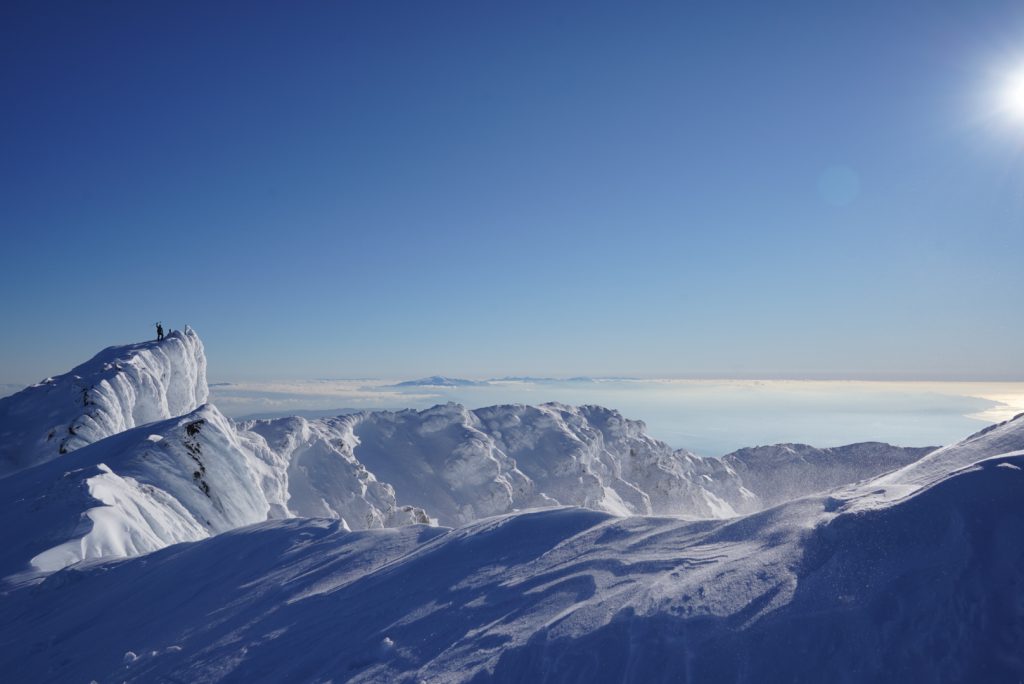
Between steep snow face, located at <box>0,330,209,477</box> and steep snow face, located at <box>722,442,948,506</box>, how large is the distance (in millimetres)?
115737

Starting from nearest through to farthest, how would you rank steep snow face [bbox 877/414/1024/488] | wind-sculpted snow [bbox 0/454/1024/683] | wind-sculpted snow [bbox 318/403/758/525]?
wind-sculpted snow [bbox 0/454/1024/683] → steep snow face [bbox 877/414/1024/488] → wind-sculpted snow [bbox 318/403/758/525]

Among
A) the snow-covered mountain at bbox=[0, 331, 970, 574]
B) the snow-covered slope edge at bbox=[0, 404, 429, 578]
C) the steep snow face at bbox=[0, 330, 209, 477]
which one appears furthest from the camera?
the steep snow face at bbox=[0, 330, 209, 477]

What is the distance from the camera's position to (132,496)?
19.8 metres

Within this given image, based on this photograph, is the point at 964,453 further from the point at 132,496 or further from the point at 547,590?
the point at 132,496

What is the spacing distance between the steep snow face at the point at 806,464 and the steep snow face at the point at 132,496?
116852 millimetres

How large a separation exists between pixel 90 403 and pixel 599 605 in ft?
121

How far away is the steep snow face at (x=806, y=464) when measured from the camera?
11081 centimetres

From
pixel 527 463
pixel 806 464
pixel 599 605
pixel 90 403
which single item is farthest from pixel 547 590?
pixel 806 464

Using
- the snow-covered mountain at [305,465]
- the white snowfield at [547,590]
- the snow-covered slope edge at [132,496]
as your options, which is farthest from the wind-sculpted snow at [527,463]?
the white snowfield at [547,590]

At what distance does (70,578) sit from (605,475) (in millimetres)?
92886

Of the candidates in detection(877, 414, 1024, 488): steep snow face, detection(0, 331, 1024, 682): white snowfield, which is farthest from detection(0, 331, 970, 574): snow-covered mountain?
detection(877, 414, 1024, 488): steep snow face

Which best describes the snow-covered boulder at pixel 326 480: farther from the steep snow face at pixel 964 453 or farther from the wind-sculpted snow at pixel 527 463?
the steep snow face at pixel 964 453

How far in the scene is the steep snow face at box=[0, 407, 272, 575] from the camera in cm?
1631

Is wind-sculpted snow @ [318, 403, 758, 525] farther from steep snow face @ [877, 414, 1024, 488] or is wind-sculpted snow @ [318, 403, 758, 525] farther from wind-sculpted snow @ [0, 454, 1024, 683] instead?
steep snow face @ [877, 414, 1024, 488]
